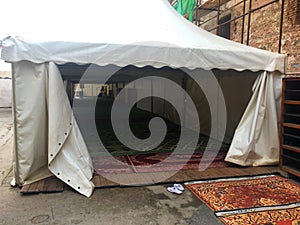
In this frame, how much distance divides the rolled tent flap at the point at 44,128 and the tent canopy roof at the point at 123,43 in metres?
0.23

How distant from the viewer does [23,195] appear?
2908 mm

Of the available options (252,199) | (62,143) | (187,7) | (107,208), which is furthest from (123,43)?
(187,7)

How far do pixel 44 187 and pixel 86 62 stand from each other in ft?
5.32

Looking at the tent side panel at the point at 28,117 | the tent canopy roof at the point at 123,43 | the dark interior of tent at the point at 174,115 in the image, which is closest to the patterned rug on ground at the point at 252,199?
the dark interior of tent at the point at 174,115

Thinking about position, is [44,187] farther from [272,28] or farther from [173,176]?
[272,28]

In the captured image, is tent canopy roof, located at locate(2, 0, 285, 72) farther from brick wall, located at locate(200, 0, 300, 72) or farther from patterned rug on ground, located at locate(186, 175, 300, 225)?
brick wall, located at locate(200, 0, 300, 72)

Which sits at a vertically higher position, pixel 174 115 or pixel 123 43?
pixel 123 43

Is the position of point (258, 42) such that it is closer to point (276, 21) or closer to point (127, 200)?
point (276, 21)

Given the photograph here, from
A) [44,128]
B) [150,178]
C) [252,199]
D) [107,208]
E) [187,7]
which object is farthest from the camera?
[187,7]

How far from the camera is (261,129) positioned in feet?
12.8

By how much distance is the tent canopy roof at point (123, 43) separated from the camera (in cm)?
300

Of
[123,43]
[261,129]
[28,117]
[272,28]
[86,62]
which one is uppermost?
[272,28]

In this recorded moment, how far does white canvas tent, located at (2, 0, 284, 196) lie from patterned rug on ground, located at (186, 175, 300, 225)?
23.9 inches

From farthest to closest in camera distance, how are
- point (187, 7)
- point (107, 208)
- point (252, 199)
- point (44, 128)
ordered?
point (187, 7) → point (44, 128) → point (252, 199) → point (107, 208)
